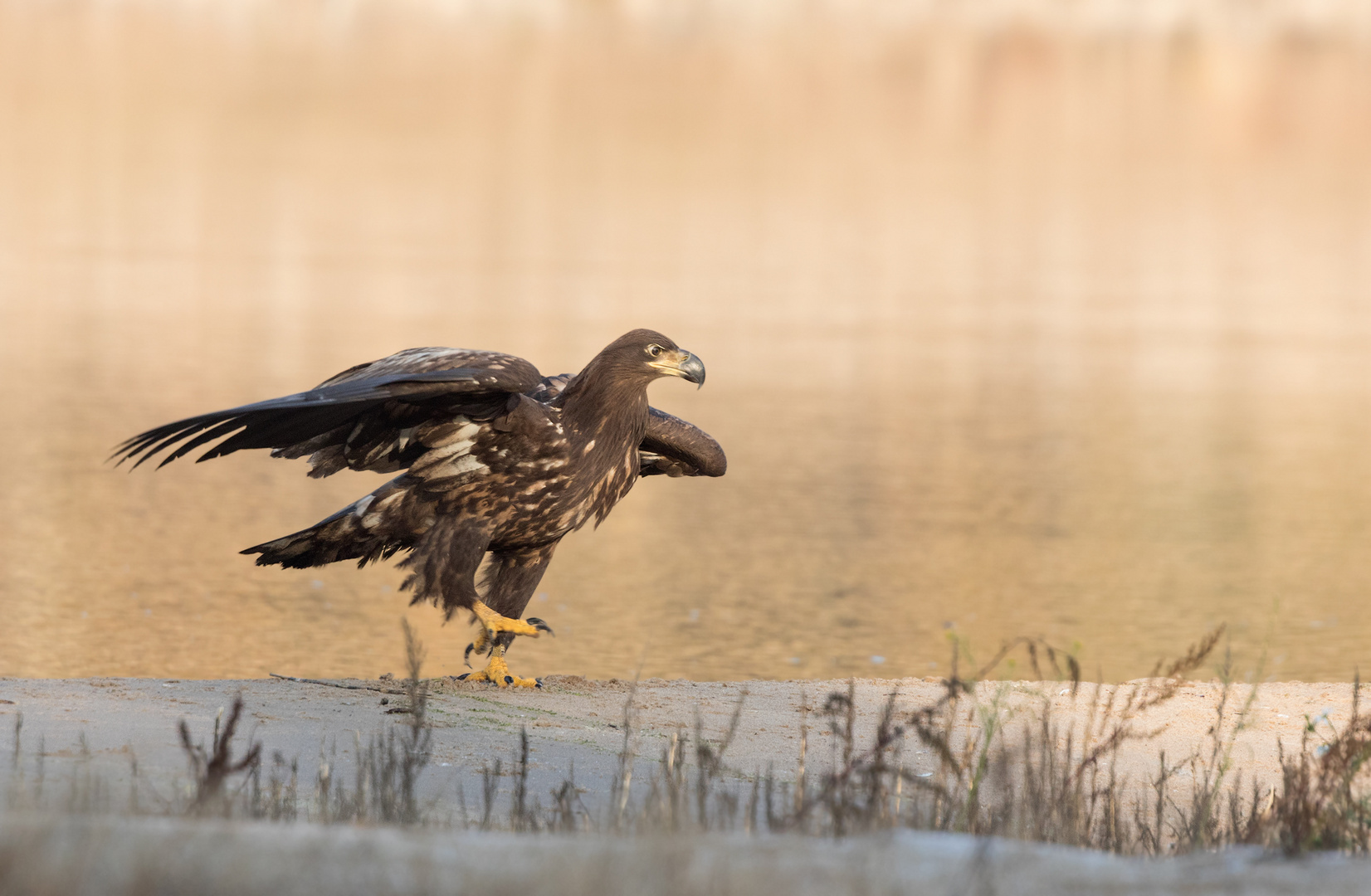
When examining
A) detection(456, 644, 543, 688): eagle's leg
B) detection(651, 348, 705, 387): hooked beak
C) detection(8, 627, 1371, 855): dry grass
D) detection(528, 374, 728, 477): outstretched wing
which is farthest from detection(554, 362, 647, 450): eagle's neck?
detection(8, 627, 1371, 855): dry grass

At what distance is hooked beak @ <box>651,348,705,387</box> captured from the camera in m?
7.54

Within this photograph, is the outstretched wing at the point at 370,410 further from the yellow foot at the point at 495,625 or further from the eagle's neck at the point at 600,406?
the yellow foot at the point at 495,625

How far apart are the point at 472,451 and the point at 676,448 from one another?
4.81ft

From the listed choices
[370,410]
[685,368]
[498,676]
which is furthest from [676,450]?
[370,410]

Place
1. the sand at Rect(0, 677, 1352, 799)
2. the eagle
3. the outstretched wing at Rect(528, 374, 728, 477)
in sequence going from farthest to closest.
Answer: the outstretched wing at Rect(528, 374, 728, 477)
the eagle
the sand at Rect(0, 677, 1352, 799)

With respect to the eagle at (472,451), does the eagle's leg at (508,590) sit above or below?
below

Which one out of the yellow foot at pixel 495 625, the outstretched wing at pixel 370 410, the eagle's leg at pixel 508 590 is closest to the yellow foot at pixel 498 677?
the eagle's leg at pixel 508 590

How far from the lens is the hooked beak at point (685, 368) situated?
7.54 metres

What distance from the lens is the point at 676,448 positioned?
845cm

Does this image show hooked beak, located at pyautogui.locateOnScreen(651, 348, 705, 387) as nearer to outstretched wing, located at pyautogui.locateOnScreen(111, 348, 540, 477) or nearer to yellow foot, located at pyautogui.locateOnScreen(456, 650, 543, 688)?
outstretched wing, located at pyautogui.locateOnScreen(111, 348, 540, 477)

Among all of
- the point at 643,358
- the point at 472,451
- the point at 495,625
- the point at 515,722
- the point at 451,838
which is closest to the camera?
the point at 451,838

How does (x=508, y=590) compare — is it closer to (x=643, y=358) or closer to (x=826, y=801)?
(x=643, y=358)

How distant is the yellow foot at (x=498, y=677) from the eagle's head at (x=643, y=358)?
1.43 m

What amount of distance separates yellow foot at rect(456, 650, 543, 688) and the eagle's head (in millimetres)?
1427
